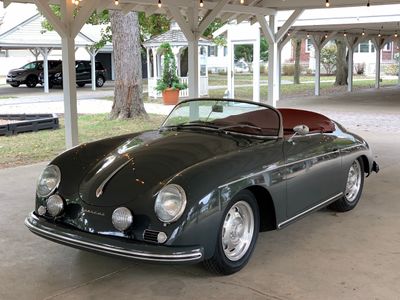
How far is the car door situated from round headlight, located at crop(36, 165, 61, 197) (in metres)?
1.83

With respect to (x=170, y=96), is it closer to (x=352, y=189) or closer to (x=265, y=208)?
(x=352, y=189)

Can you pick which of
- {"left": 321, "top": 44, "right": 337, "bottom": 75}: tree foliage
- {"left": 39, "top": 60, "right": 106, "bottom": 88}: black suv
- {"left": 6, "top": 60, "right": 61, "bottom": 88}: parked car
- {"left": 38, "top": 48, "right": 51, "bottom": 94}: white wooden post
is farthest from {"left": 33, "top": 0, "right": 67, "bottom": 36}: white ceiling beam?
{"left": 321, "top": 44, "right": 337, "bottom": 75}: tree foliage

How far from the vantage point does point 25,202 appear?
6.09 meters

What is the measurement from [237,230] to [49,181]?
1.49m

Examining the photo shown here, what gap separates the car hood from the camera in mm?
3684

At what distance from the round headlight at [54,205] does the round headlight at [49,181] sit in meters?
0.08

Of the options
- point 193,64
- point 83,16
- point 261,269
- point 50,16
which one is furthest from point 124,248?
point 193,64

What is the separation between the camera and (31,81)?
104ft

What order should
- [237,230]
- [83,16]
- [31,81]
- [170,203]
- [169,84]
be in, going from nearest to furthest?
[170,203], [237,230], [83,16], [169,84], [31,81]

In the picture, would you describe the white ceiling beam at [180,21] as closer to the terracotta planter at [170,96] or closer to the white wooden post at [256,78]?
the white wooden post at [256,78]

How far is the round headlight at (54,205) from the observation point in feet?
12.6

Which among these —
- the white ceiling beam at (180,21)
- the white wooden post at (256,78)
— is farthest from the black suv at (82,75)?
the white ceiling beam at (180,21)

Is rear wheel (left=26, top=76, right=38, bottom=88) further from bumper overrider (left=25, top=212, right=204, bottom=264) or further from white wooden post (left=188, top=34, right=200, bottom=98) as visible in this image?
bumper overrider (left=25, top=212, right=204, bottom=264)

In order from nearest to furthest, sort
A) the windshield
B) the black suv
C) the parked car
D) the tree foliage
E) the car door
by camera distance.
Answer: the car door, the windshield, the black suv, the parked car, the tree foliage
